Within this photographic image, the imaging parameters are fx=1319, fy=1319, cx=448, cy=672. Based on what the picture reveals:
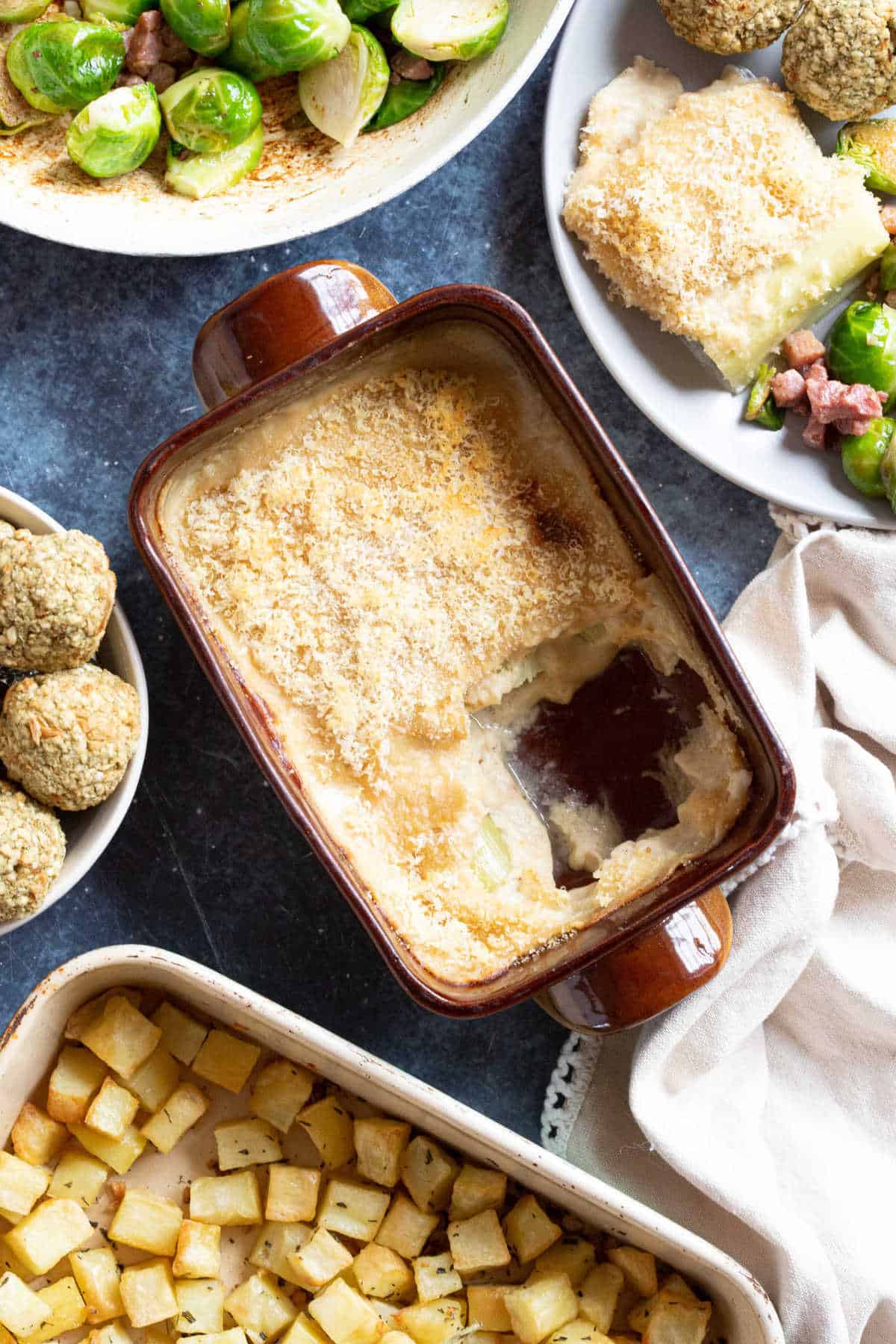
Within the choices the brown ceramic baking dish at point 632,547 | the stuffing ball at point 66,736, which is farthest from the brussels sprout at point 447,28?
the stuffing ball at point 66,736

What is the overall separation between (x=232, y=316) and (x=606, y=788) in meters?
0.86

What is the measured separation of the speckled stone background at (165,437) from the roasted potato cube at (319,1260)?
1.00 ft

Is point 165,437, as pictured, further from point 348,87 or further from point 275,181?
point 348,87

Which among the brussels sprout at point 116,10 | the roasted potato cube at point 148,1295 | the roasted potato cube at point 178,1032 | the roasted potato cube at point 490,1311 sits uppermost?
the brussels sprout at point 116,10

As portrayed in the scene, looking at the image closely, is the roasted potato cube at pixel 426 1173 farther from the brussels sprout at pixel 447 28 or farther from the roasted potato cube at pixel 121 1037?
the brussels sprout at pixel 447 28

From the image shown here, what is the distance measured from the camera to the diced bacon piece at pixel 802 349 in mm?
2129

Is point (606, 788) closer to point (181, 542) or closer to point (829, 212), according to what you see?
point (181, 542)

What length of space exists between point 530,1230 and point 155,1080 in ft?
2.04

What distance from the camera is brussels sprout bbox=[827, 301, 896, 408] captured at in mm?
2100

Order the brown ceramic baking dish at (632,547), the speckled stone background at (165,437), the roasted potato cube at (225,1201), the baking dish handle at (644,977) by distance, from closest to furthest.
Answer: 1. the brown ceramic baking dish at (632,547)
2. the baking dish handle at (644,977)
3. the roasted potato cube at (225,1201)
4. the speckled stone background at (165,437)

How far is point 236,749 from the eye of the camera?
84.5 inches

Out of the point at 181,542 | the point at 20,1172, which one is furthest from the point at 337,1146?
the point at 181,542

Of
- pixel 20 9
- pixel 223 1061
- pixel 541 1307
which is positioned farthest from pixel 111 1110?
pixel 20 9

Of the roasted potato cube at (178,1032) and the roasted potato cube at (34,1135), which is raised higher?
the roasted potato cube at (178,1032)
